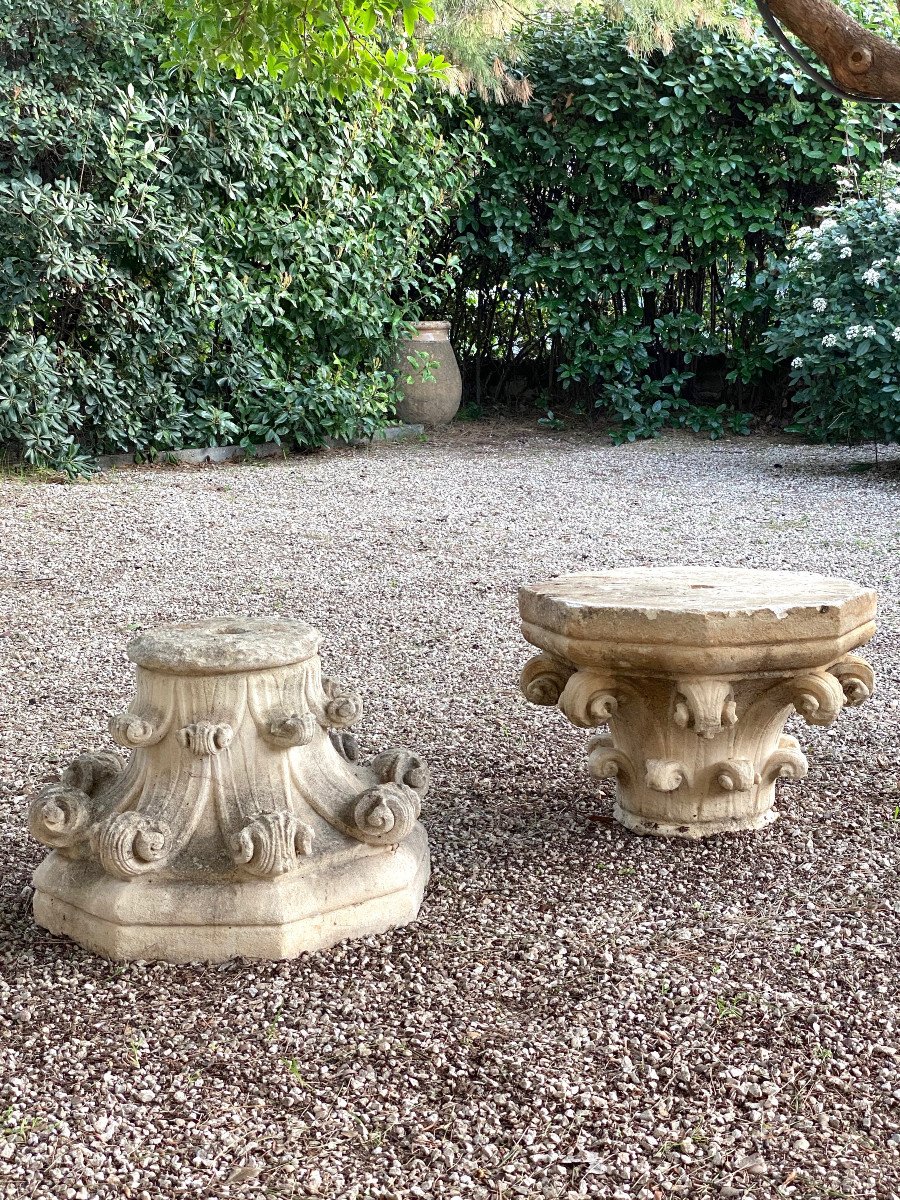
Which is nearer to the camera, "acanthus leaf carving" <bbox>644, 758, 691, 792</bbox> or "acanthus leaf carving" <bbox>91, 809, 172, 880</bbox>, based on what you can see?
"acanthus leaf carving" <bbox>91, 809, 172, 880</bbox>

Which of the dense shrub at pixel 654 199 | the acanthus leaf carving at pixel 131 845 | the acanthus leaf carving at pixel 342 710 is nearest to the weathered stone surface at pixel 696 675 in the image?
the acanthus leaf carving at pixel 342 710

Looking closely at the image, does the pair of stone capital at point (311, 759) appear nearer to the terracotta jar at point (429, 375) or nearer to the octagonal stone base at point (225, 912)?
the octagonal stone base at point (225, 912)

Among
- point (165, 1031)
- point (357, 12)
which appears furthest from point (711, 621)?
point (357, 12)

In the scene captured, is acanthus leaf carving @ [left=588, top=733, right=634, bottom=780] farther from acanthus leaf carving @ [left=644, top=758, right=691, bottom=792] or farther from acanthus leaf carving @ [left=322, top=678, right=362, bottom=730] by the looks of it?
acanthus leaf carving @ [left=322, top=678, right=362, bottom=730]

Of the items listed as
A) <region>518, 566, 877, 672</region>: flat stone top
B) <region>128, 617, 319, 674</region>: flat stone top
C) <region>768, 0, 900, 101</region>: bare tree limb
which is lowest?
<region>128, 617, 319, 674</region>: flat stone top

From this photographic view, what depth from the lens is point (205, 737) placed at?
2.44 metres

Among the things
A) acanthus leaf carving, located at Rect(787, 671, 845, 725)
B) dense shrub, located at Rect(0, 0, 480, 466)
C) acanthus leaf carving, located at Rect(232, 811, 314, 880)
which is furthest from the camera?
dense shrub, located at Rect(0, 0, 480, 466)

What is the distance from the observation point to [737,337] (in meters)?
10.7

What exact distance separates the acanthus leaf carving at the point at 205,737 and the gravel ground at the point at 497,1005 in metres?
0.42

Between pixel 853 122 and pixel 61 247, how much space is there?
20.7 ft

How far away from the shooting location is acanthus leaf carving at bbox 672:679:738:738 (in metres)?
2.69

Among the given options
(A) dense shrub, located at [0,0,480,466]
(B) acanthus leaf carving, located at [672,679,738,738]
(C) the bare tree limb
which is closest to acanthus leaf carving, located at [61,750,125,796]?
(B) acanthus leaf carving, located at [672,679,738,738]

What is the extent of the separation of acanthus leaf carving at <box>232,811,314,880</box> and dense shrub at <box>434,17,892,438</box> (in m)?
8.27

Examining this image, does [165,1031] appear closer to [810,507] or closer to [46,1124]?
[46,1124]
